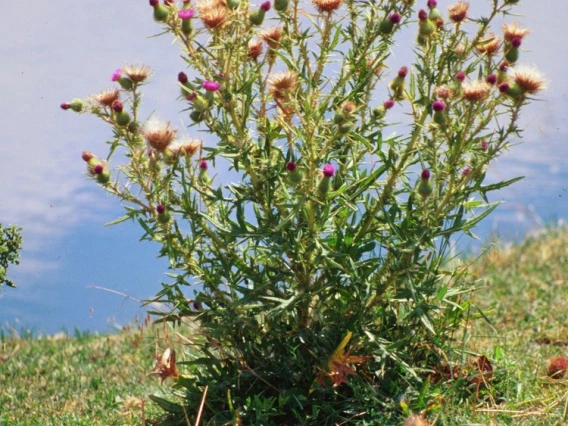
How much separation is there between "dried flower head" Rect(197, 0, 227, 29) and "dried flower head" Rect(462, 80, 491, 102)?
0.89 meters

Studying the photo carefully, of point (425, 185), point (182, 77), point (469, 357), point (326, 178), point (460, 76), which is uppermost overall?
point (182, 77)

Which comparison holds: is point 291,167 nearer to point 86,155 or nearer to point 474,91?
point 474,91

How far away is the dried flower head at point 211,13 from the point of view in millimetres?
2723

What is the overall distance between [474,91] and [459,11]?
439 mm

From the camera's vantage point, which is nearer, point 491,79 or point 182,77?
point 491,79

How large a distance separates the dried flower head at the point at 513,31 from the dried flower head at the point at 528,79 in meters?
0.25

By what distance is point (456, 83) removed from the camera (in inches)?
109

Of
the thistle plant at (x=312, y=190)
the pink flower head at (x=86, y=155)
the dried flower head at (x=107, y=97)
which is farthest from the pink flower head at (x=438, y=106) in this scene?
the pink flower head at (x=86, y=155)

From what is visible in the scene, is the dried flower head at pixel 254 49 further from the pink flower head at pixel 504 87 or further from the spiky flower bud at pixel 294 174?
the pink flower head at pixel 504 87

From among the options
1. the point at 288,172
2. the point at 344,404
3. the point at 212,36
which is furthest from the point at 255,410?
the point at 212,36

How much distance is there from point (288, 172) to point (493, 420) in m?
1.40

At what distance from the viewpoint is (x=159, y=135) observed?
2.79 metres

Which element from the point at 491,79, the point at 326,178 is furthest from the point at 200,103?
the point at 491,79

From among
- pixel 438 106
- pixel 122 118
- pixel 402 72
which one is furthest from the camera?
pixel 402 72
